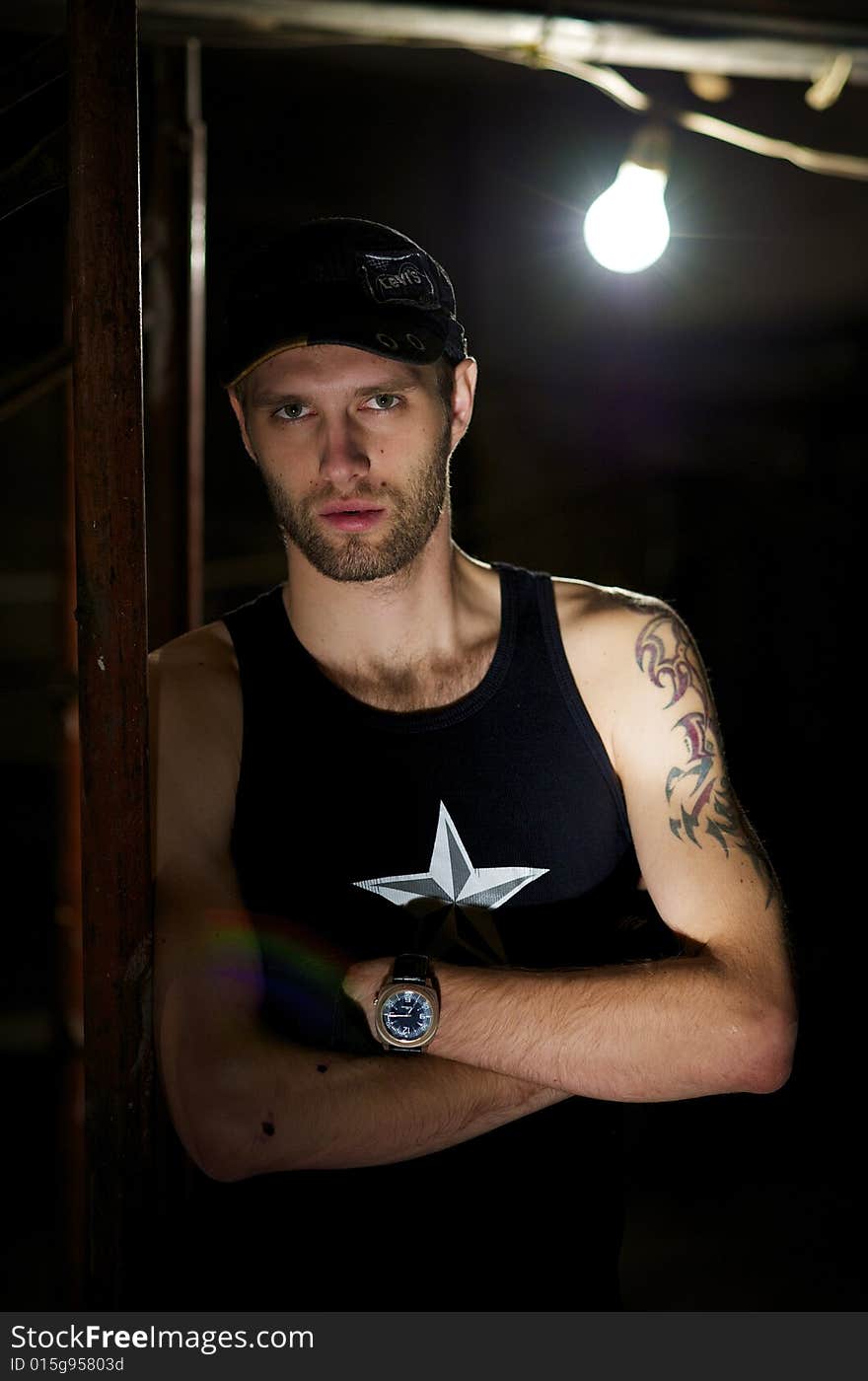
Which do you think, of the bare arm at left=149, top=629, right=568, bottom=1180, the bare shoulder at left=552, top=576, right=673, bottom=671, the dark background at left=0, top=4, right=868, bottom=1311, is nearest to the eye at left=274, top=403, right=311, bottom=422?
the bare shoulder at left=552, top=576, right=673, bottom=671

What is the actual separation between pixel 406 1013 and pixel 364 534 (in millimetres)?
1023

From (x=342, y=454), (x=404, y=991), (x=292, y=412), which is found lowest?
(x=404, y=991)

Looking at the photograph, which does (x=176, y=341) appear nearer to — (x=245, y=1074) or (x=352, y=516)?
(x=352, y=516)

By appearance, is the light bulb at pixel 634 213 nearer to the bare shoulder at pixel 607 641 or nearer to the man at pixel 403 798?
the man at pixel 403 798

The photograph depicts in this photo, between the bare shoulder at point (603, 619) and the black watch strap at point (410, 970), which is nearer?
the black watch strap at point (410, 970)

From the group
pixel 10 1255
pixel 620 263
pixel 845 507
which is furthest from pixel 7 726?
pixel 620 263

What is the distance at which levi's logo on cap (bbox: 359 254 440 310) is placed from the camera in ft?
7.59

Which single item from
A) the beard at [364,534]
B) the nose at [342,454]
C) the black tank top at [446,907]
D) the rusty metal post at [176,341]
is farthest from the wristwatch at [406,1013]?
the rusty metal post at [176,341]

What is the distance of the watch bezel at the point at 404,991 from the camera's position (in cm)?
197

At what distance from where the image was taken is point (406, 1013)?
1981mm

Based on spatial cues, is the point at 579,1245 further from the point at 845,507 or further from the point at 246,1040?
the point at 845,507

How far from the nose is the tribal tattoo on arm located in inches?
29.0

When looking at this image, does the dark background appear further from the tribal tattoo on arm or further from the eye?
the eye

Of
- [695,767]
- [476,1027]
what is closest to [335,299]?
[695,767]
